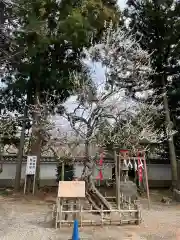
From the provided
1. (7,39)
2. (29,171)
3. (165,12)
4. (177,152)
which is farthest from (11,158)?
(165,12)

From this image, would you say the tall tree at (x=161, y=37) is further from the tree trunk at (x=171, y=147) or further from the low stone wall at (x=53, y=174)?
the low stone wall at (x=53, y=174)

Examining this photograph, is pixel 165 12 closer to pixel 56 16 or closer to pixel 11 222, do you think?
pixel 56 16

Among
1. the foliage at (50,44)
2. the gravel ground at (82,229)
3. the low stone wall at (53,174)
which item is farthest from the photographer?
the low stone wall at (53,174)

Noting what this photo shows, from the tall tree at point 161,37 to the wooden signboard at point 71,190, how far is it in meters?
5.89

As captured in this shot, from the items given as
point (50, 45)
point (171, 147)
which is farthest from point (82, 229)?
point (50, 45)

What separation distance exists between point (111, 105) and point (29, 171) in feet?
15.2

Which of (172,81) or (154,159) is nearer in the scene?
(172,81)

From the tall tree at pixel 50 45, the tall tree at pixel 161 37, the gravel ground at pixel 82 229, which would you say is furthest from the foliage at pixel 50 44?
the gravel ground at pixel 82 229

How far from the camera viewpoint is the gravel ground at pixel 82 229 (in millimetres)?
4832

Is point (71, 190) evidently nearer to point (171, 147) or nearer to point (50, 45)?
point (171, 147)

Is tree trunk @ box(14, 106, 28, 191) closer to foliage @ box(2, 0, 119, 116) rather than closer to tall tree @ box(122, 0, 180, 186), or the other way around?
foliage @ box(2, 0, 119, 116)

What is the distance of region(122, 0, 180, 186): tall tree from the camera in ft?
34.6

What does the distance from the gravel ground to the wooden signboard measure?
0.66 m

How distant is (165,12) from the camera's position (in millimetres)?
10758
